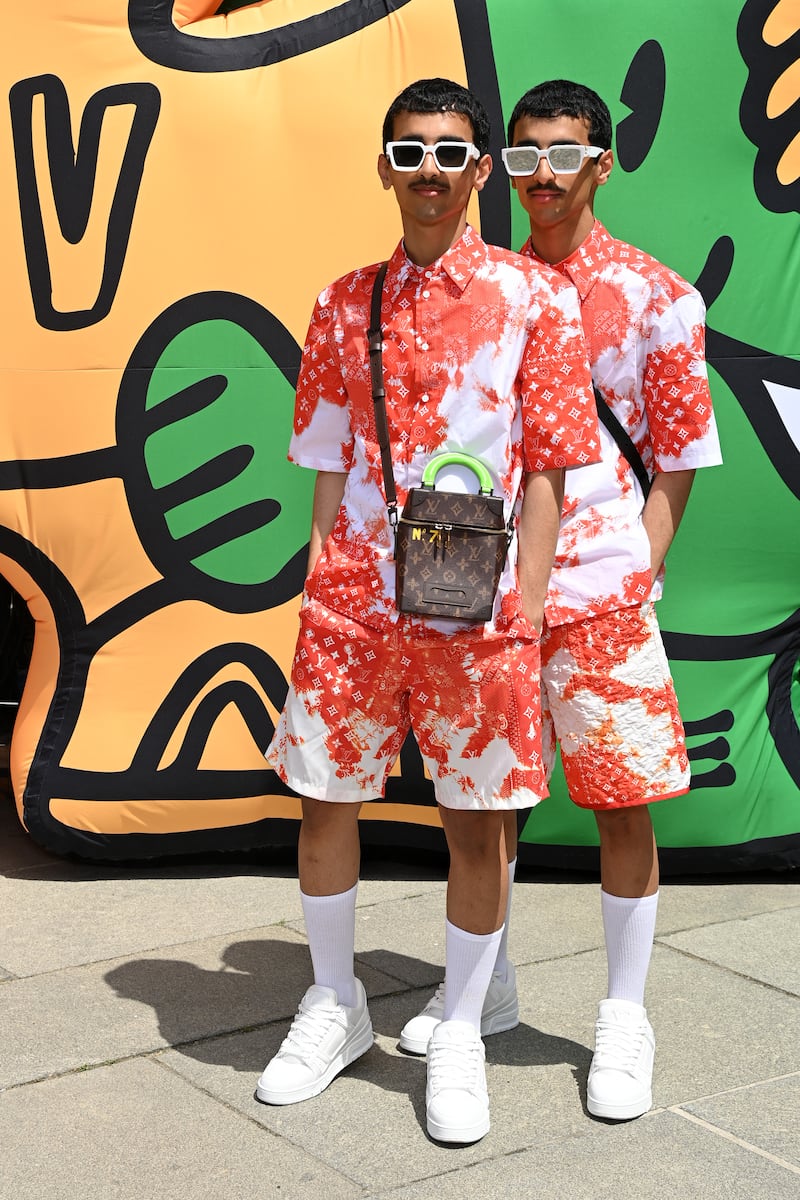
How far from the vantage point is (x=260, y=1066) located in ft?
8.87

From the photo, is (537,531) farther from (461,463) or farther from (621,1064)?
(621,1064)

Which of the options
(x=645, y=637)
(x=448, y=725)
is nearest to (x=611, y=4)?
(x=645, y=637)

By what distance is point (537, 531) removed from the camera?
2420 mm

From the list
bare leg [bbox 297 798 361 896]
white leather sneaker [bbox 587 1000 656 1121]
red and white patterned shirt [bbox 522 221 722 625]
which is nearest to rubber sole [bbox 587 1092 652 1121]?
white leather sneaker [bbox 587 1000 656 1121]

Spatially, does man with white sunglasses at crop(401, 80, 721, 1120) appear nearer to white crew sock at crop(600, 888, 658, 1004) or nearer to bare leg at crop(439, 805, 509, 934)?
white crew sock at crop(600, 888, 658, 1004)

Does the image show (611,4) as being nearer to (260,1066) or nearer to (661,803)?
(661,803)

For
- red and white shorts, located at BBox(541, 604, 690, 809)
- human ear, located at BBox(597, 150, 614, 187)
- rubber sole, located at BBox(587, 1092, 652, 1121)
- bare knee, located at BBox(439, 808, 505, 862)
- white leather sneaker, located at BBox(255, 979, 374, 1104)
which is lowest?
rubber sole, located at BBox(587, 1092, 652, 1121)

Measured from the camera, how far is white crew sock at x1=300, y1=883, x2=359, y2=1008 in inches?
103

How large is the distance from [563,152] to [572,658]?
2.83ft

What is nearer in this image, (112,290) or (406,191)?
(406,191)

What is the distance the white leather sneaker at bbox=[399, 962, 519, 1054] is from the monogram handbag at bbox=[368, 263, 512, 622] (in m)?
0.87

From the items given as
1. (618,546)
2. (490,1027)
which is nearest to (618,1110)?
(490,1027)

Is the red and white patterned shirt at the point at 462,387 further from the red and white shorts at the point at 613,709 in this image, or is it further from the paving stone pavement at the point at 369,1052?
the paving stone pavement at the point at 369,1052

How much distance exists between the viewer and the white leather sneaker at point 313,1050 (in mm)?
2545
